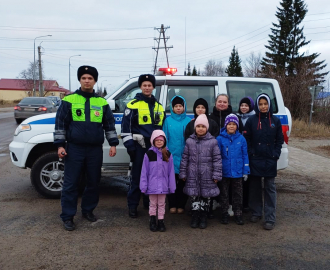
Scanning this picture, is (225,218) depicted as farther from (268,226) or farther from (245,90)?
(245,90)

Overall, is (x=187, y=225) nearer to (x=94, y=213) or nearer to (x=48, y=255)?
(x=94, y=213)

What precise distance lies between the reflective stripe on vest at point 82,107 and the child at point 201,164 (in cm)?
119

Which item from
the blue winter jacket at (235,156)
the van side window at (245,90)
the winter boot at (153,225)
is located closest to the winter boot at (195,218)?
the winter boot at (153,225)

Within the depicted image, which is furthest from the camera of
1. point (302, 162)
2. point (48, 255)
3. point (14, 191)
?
point (302, 162)

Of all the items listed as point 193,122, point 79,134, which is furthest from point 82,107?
point 193,122

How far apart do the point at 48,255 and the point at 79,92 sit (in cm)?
194

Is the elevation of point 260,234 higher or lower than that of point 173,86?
lower

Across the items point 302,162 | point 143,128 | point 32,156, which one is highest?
point 143,128

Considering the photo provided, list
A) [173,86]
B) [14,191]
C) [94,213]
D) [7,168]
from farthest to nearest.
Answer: [7,168] → [14,191] → [173,86] → [94,213]

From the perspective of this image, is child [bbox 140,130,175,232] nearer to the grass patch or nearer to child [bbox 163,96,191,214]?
child [bbox 163,96,191,214]

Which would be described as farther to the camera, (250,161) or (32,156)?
(32,156)

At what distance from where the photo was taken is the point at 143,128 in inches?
180

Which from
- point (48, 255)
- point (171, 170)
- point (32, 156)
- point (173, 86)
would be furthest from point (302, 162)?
point (48, 255)

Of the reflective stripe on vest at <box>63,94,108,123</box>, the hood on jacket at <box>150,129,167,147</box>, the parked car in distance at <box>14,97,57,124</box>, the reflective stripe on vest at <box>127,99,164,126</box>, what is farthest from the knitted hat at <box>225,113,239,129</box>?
the parked car in distance at <box>14,97,57,124</box>
